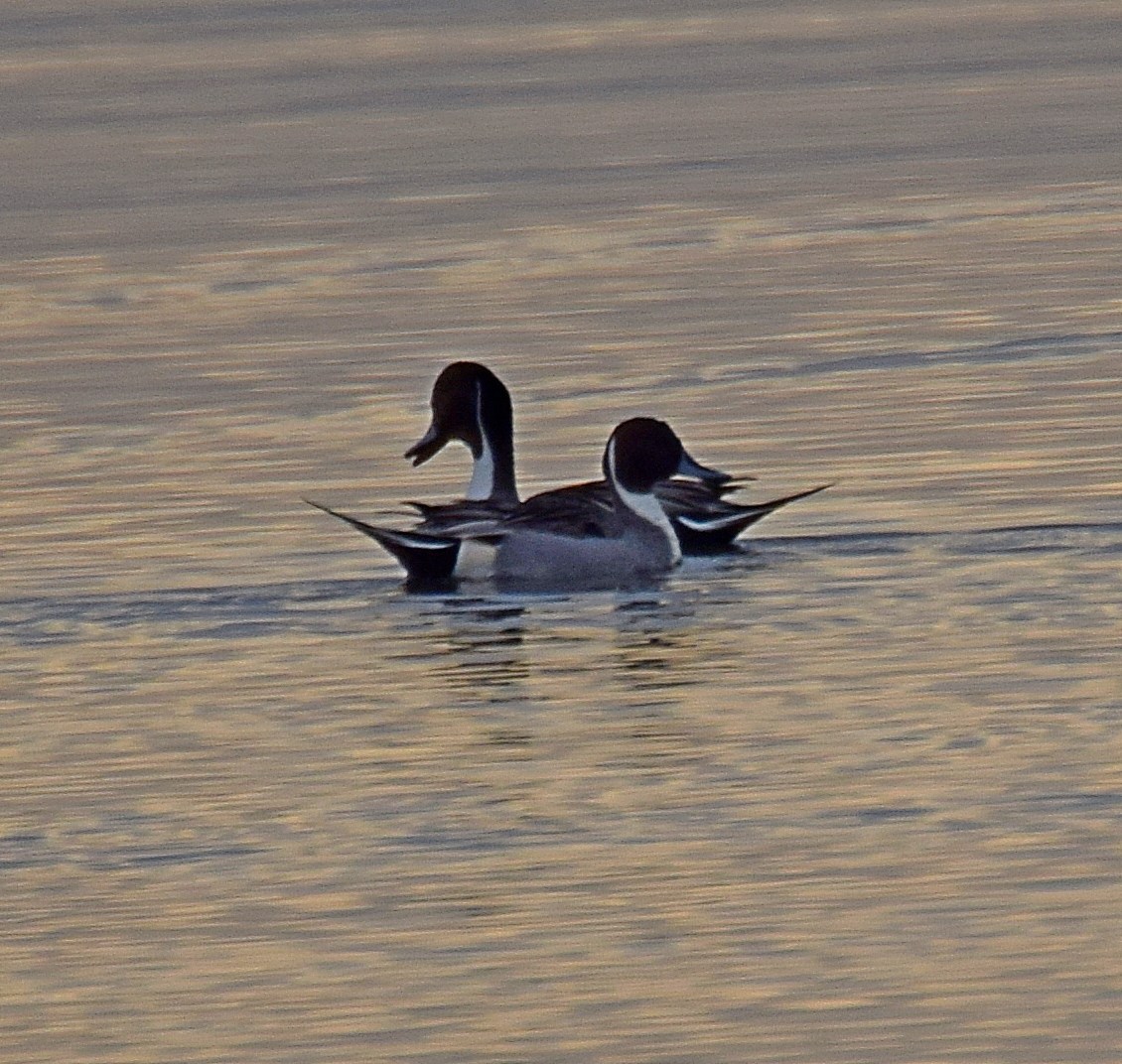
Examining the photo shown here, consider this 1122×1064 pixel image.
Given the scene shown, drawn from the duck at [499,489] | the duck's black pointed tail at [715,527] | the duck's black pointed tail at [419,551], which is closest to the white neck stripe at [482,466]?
the duck at [499,489]

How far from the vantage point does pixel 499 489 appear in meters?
14.1

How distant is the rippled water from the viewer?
7.69m

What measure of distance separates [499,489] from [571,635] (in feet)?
8.04

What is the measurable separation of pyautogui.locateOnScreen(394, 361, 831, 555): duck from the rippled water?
0.21 m

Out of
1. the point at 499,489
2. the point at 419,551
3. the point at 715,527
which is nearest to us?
the point at 419,551

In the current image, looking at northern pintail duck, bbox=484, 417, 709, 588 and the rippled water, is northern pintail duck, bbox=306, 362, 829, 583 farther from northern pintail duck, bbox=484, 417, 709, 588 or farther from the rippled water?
the rippled water

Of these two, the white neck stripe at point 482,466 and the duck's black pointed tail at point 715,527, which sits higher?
the white neck stripe at point 482,466

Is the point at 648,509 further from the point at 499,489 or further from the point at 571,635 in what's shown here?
the point at 571,635

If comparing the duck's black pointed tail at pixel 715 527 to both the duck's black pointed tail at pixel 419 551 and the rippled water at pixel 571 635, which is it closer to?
the rippled water at pixel 571 635

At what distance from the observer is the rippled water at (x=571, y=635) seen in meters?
7.69

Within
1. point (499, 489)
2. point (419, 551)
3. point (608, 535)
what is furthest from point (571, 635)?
point (499, 489)

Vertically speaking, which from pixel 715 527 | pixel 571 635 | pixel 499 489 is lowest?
pixel 571 635

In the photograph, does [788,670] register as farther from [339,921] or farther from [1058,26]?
[1058,26]

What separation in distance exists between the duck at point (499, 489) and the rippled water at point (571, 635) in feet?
0.68
